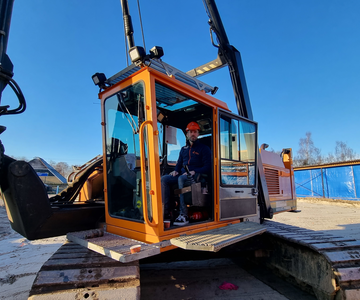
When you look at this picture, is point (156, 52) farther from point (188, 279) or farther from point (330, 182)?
point (330, 182)

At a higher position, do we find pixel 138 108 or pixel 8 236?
pixel 138 108

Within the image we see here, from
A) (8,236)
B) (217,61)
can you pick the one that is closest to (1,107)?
(217,61)

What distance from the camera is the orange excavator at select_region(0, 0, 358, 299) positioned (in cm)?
258

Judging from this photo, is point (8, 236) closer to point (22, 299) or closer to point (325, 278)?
point (22, 299)

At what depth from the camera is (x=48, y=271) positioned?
2.13 metres

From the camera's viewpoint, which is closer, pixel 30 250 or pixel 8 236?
→ pixel 30 250

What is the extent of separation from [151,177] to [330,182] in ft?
65.1

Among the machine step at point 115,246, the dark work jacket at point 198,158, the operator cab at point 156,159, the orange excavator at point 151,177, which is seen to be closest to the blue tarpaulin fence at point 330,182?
the orange excavator at point 151,177

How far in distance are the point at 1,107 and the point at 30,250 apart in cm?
413

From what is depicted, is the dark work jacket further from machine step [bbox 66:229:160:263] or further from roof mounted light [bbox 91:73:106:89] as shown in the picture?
roof mounted light [bbox 91:73:106:89]

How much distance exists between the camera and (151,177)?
2559 mm

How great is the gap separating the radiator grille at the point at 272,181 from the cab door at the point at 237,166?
106cm

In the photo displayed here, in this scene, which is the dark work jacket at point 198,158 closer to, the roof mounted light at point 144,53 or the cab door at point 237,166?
the cab door at point 237,166

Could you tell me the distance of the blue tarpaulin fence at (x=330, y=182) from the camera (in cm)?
1667
